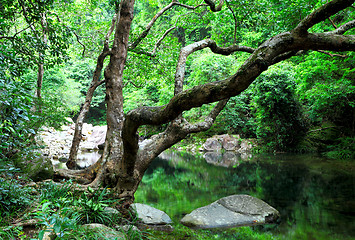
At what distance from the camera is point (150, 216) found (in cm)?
456

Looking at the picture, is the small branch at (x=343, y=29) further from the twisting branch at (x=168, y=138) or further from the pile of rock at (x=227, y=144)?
the pile of rock at (x=227, y=144)

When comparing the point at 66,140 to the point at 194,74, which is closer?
the point at 194,74

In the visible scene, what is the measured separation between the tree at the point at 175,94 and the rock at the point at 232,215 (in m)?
1.37

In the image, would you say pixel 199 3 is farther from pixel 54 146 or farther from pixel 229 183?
pixel 54 146

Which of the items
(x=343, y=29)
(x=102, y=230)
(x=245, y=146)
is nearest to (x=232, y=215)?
(x=102, y=230)

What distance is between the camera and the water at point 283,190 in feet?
15.4

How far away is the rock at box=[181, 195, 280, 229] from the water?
0.27 meters

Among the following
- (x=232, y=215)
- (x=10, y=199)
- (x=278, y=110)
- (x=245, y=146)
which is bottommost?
(x=232, y=215)

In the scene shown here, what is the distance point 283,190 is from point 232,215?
128 inches

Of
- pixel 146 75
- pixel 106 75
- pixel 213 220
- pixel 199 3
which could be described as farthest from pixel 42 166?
pixel 199 3

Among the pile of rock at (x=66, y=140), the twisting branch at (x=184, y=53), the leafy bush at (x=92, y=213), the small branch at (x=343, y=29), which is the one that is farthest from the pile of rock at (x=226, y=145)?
the leafy bush at (x=92, y=213)

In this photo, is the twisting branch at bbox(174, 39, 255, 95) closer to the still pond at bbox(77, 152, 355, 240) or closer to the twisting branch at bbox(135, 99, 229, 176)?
the twisting branch at bbox(135, 99, 229, 176)

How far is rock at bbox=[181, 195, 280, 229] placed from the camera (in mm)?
4617

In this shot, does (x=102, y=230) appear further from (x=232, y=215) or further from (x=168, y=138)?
(x=232, y=215)
